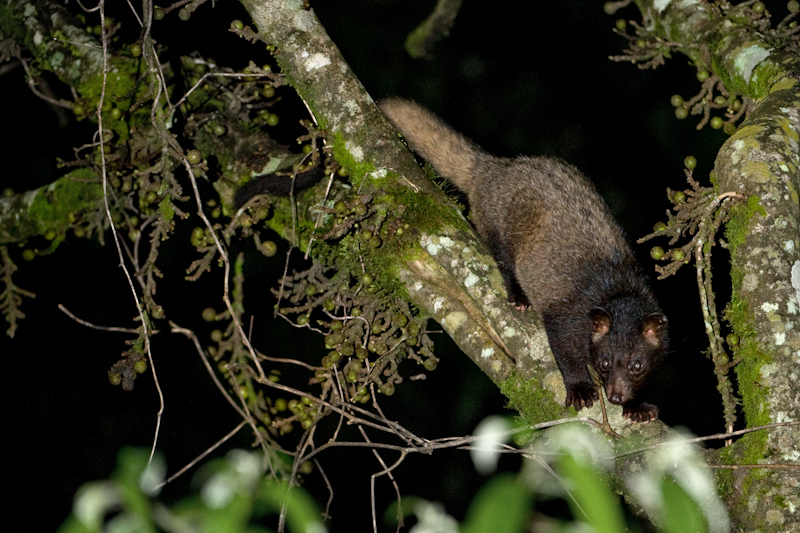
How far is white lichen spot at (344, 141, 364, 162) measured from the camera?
3.36m

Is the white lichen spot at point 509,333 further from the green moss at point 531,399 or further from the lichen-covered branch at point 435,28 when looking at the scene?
the lichen-covered branch at point 435,28

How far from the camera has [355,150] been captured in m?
3.37

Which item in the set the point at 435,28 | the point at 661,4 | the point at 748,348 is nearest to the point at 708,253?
the point at 748,348

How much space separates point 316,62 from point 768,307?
2.26 metres

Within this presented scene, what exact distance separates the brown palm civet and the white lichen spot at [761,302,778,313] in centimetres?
104

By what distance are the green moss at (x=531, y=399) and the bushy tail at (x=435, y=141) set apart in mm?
2176

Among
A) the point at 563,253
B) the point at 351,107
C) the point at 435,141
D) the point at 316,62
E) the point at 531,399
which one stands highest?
the point at 316,62

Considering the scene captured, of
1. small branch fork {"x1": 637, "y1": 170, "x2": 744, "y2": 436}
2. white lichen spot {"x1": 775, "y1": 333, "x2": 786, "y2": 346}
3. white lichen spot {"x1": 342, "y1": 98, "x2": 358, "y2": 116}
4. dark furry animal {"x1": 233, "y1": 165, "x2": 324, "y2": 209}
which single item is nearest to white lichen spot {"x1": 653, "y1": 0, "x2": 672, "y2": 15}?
small branch fork {"x1": 637, "y1": 170, "x2": 744, "y2": 436}

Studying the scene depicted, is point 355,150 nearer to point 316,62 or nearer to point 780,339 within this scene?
point 316,62

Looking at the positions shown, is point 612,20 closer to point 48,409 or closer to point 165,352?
point 165,352

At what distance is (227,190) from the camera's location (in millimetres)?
4086

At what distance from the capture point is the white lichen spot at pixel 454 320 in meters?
3.14

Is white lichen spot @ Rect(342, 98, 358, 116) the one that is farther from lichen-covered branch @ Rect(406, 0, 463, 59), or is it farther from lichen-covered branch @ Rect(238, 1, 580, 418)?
lichen-covered branch @ Rect(406, 0, 463, 59)

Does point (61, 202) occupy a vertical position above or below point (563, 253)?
above
